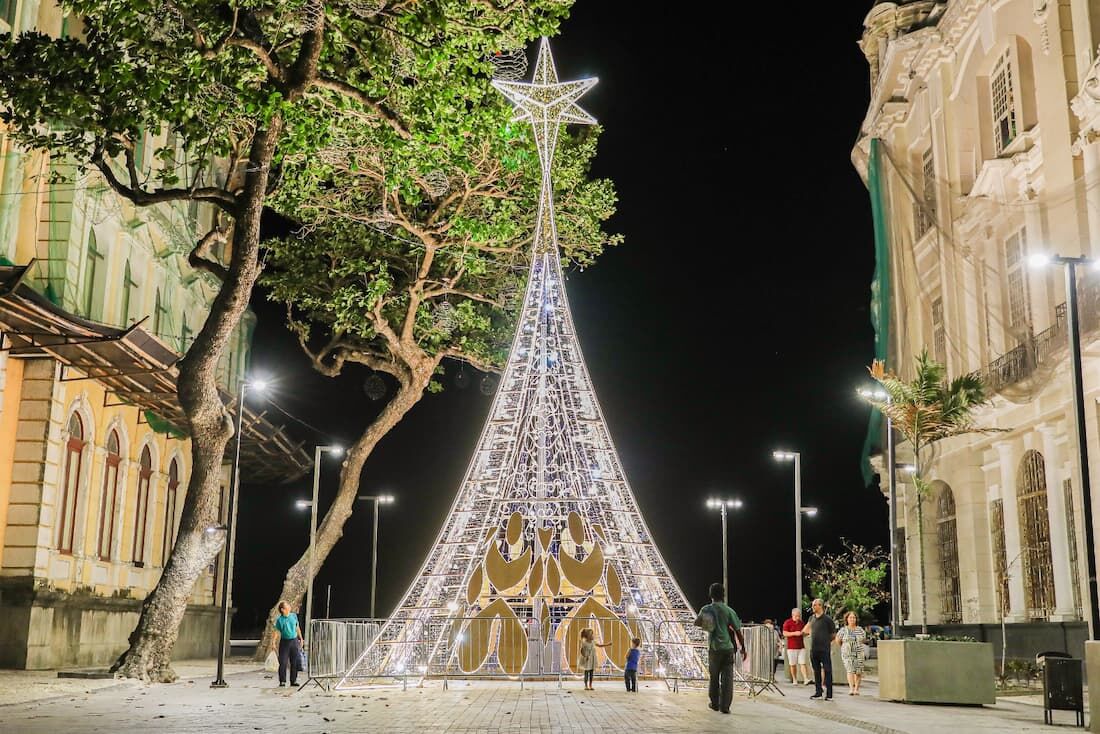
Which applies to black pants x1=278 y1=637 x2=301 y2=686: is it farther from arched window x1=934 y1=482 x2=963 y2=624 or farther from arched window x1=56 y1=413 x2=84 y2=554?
arched window x1=934 y1=482 x2=963 y2=624

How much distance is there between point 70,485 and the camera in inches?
1081

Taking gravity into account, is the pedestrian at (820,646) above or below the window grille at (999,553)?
below

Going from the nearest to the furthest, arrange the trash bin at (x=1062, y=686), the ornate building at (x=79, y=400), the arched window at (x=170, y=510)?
the trash bin at (x=1062, y=686) → the ornate building at (x=79, y=400) → the arched window at (x=170, y=510)

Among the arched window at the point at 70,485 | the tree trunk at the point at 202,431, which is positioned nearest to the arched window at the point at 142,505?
the arched window at the point at 70,485

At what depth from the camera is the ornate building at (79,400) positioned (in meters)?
24.3

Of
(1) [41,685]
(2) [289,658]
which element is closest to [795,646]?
(2) [289,658]

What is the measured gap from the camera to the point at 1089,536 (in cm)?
1533

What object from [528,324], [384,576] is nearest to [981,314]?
[528,324]

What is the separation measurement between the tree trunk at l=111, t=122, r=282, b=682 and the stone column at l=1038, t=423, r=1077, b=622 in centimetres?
1801

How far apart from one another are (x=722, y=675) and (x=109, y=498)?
19221 millimetres

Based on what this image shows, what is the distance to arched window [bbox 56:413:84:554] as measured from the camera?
27.0 metres

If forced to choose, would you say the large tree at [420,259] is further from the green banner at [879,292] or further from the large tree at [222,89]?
the green banner at [879,292]

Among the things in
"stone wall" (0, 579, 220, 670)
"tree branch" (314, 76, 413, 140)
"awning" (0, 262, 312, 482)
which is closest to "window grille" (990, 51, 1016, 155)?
"tree branch" (314, 76, 413, 140)

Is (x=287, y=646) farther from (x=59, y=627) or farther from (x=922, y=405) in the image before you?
(x=922, y=405)
